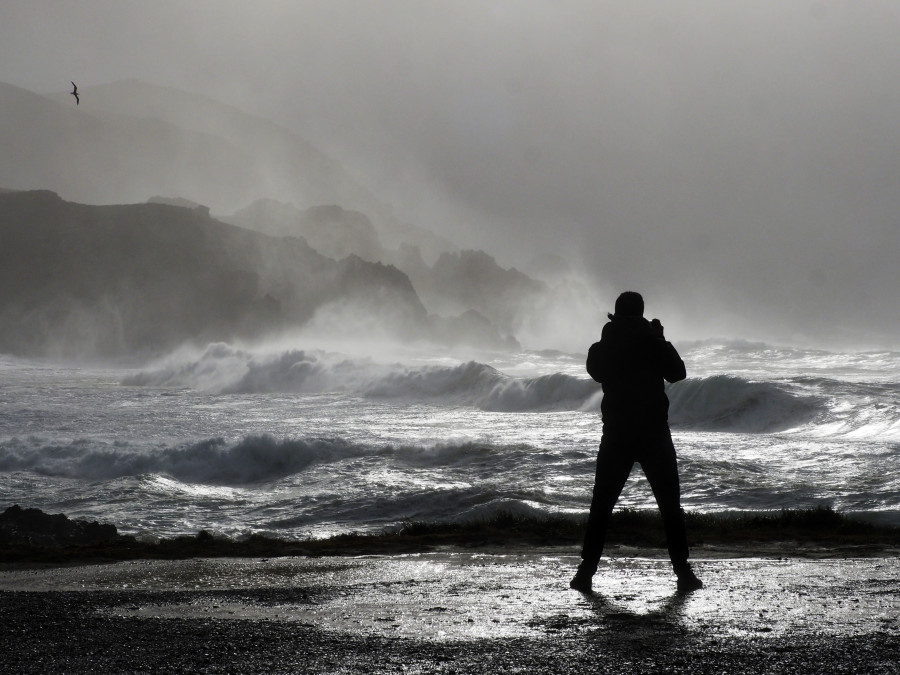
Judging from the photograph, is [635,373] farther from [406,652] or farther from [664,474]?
[406,652]

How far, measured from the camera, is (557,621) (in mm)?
5281

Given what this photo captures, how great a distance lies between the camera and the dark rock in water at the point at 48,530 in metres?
10.6

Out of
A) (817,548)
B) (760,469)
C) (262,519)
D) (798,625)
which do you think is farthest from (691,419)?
(798,625)

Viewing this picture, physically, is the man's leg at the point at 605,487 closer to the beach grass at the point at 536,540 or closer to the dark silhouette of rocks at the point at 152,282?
the beach grass at the point at 536,540

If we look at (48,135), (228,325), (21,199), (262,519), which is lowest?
(262,519)

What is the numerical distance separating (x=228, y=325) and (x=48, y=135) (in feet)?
343

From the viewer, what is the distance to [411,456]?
18.3m

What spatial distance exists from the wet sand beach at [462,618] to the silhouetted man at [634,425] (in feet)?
1.00

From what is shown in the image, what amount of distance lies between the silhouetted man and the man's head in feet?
0.31

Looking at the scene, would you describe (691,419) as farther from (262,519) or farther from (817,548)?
(817,548)

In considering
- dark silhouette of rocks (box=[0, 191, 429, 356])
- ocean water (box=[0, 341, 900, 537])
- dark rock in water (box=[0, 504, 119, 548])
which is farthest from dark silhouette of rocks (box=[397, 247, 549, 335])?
dark rock in water (box=[0, 504, 119, 548])

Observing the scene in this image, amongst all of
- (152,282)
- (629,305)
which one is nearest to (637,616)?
(629,305)

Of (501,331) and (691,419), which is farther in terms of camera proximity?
(501,331)

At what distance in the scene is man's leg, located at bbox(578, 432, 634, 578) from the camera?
21.2 ft
